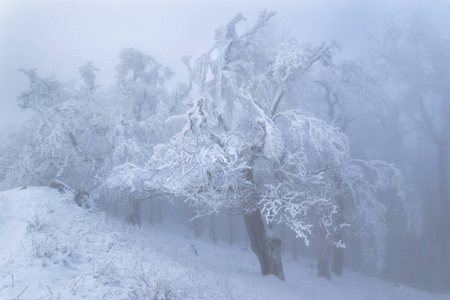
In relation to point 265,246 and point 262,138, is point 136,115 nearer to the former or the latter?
point 262,138

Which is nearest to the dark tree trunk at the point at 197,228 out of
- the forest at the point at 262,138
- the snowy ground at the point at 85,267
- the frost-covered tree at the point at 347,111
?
the forest at the point at 262,138

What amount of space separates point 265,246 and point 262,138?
3632mm

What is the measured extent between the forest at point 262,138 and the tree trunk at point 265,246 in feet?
0.15

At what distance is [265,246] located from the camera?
30.0ft

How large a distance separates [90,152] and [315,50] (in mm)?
13024

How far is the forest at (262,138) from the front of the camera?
8.28 m

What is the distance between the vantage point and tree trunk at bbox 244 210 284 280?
893 centimetres

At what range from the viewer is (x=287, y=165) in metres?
8.73

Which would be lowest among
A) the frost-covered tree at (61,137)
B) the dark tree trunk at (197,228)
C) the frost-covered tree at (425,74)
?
the dark tree trunk at (197,228)

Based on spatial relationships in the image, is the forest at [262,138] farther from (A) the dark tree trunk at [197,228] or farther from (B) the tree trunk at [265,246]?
(A) the dark tree trunk at [197,228]

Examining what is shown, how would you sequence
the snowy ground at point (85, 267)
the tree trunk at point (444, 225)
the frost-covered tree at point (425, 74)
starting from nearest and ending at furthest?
the snowy ground at point (85, 267)
the tree trunk at point (444, 225)
the frost-covered tree at point (425, 74)

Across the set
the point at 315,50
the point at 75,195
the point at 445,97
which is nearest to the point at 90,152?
the point at 75,195

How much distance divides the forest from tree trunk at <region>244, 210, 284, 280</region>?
0.04m

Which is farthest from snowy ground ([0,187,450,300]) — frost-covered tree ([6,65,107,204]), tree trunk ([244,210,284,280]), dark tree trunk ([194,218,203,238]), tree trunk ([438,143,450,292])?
dark tree trunk ([194,218,203,238])
